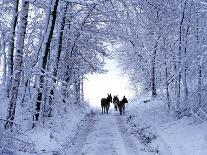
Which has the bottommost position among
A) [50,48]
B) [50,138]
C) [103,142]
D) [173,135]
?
[103,142]

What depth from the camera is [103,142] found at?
642 inches

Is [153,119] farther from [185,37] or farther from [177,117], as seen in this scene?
[185,37]

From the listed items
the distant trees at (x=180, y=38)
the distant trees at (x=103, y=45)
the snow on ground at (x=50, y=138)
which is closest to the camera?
the snow on ground at (x=50, y=138)

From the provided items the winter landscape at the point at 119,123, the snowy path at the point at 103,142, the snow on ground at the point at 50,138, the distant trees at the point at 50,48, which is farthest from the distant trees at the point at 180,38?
the snow on ground at the point at 50,138

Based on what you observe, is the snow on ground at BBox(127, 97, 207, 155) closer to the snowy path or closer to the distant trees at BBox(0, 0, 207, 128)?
the snowy path

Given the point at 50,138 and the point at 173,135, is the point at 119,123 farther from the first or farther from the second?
the point at 50,138

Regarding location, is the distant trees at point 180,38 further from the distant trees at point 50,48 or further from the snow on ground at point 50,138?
the snow on ground at point 50,138

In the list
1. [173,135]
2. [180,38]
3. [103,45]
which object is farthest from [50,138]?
[103,45]

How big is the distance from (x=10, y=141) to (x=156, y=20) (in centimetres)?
1198

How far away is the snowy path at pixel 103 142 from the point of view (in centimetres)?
1417

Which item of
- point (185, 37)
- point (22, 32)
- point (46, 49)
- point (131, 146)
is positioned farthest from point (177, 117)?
point (22, 32)

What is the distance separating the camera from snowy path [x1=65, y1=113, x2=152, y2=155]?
14.2 m

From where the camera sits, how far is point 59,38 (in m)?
22.5

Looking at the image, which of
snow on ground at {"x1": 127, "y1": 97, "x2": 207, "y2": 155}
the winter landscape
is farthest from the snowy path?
snow on ground at {"x1": 127, "y1": 97, "x2": 207, "y2": 155}
